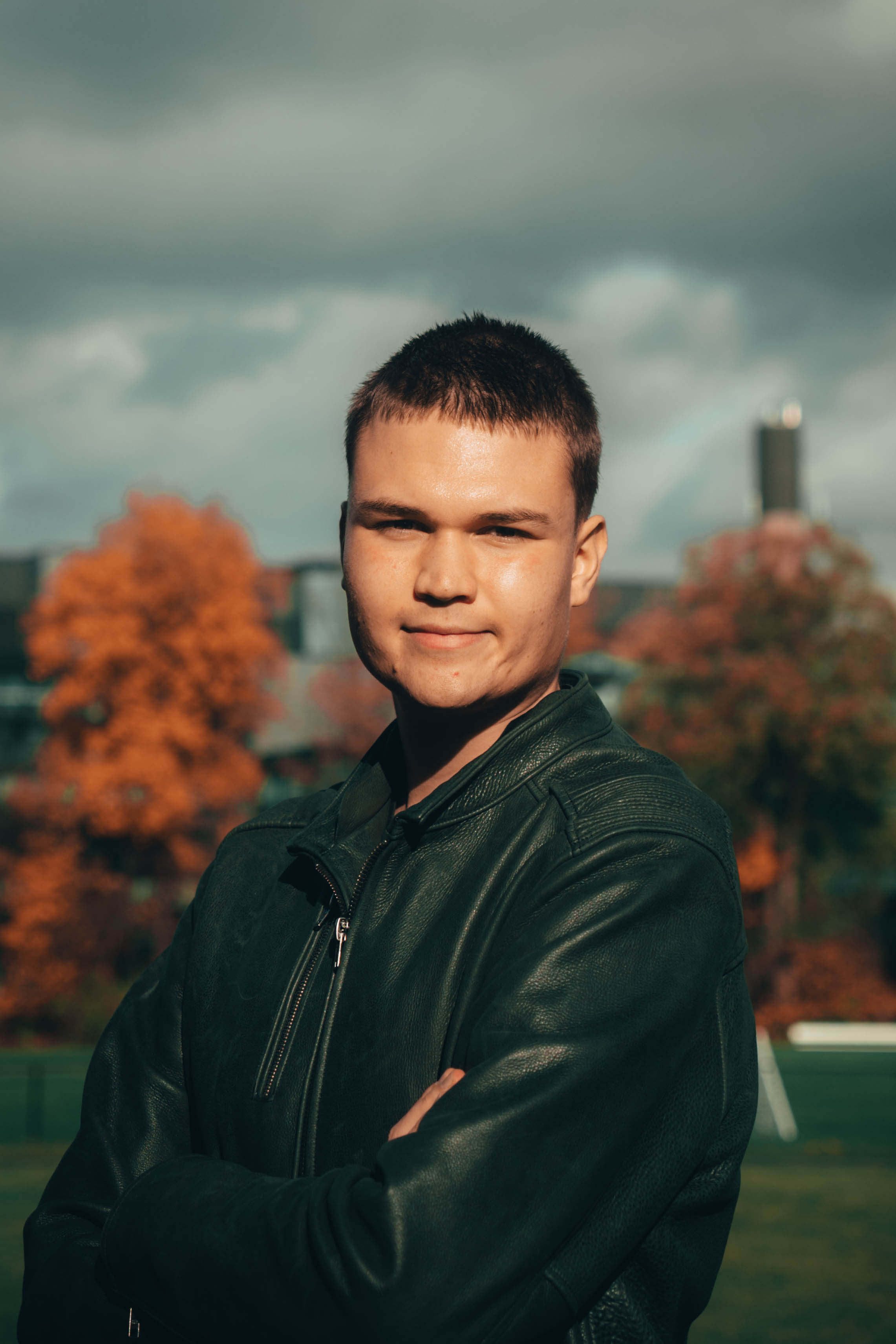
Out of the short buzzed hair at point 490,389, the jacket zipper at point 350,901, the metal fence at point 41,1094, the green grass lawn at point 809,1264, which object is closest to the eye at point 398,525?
the short buzzed hair at point 490,389

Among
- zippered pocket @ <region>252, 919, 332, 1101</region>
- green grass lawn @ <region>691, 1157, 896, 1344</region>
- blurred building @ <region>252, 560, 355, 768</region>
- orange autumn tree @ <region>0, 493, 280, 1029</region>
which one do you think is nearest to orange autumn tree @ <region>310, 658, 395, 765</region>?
blurred building @ <region>252, 560, 355, 768</region>

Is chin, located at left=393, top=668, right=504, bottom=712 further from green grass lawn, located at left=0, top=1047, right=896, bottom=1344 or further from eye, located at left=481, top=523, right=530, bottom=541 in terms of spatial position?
green grass lawn, located at left=0, top=1047, right=896, bottom=1344

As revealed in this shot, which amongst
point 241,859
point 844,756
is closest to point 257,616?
point 844,756

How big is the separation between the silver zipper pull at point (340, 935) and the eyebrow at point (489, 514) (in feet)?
1.63

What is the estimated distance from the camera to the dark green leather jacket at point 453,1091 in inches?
51.7

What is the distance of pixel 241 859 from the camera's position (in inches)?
76.2

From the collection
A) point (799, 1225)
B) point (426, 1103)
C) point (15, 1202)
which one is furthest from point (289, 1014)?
point (15, 1202)

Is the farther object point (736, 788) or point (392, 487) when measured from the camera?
point (736, 788)

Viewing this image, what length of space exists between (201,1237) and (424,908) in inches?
16.8

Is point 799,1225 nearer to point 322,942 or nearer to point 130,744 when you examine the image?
point 322,942

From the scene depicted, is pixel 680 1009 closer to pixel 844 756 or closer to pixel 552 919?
pixel 552 919

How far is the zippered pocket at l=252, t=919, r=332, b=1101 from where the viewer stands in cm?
159

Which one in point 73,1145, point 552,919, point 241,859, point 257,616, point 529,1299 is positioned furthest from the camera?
point 257,616

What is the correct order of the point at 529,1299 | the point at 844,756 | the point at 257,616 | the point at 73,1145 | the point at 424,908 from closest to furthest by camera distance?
the point at 529,1299 < the point at 424,908 < the point at 73,1145 < the point at 844,756 < the point at 257,616
